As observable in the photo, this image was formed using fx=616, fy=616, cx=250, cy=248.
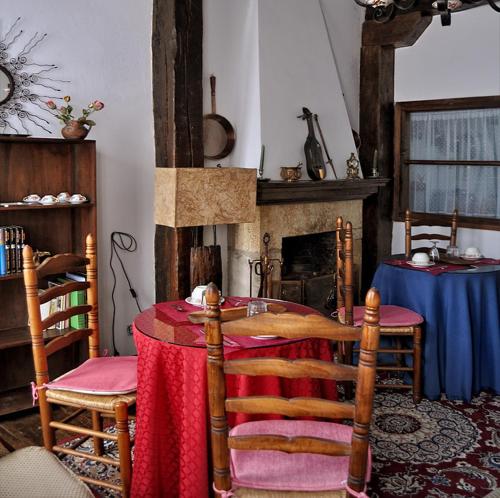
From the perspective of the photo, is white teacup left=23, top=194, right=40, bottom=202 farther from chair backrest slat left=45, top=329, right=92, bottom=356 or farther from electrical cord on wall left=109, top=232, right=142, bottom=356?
chair backrest slat left=45, top=329, right=92, bottom=356

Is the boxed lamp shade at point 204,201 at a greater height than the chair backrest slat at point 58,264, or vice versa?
the boxed lamp shade at point 204,201

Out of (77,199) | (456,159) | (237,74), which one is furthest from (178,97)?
Result: (456,159)

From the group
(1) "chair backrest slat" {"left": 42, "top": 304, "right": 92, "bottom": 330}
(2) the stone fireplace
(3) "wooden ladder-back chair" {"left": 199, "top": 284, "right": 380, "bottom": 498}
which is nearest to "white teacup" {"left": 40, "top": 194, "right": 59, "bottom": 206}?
(1) "chair backrest slat" {"left": 42, "top": 304, "right": 92, "bottom": 330}

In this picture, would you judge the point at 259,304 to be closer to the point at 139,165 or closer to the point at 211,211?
the point at 211,211

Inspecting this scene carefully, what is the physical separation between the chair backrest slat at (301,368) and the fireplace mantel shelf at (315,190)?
2.46 meters

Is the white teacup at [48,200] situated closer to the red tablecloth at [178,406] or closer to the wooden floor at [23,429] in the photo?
the wooden floor at [23,429]

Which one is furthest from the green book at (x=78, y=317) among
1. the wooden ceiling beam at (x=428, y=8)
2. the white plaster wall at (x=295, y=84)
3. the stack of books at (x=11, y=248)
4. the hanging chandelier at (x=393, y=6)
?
the wooden ceiling beam at (x=428, y=8)

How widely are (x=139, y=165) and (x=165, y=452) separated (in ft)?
7.08

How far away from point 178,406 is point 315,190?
259cm

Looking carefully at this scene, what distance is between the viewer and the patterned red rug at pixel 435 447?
8.64ft

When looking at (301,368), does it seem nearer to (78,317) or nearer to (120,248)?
(78,317)

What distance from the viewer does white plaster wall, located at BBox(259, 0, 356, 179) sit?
14.4ft

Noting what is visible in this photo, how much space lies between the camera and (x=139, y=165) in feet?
13.1

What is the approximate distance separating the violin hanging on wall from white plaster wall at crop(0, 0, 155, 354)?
1.21m
